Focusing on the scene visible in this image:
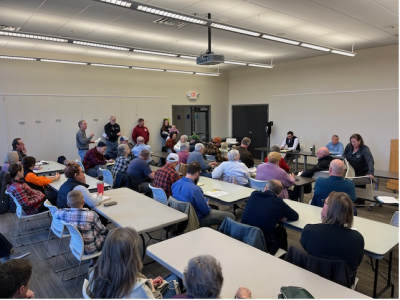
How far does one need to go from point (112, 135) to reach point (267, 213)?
23.7 ft

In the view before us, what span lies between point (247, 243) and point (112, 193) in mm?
2258

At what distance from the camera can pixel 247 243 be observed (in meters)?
2.43

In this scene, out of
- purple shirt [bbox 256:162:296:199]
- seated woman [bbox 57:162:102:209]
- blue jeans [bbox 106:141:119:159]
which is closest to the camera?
seated woman [bbox 57:162:102:209]

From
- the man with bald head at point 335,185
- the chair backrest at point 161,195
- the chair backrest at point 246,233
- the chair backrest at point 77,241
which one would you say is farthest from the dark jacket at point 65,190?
the man with bald head at point 335,185

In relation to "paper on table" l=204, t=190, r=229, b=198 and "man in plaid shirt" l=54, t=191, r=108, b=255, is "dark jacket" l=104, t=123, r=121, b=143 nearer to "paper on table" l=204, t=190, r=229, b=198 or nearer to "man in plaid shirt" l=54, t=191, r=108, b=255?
"paper on table" l=204, t=190, r=229, b=198

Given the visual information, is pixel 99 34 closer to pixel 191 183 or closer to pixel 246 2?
pixel 246 2

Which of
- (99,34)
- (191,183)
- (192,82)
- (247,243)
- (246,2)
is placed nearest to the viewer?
(247,243)

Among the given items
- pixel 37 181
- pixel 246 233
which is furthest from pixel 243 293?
pixel 37 181

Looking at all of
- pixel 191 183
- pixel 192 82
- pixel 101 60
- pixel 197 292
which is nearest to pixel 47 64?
pixel 101 60

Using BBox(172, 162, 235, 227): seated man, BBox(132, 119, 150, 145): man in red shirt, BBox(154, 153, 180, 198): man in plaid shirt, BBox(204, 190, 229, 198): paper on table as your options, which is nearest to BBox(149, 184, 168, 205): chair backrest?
BBox(154, 153, 180, 198): man in plaid shirt

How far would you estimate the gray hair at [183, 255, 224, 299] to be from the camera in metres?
1.47

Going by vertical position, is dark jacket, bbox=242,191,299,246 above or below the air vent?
below

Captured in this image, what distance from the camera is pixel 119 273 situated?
1.62 m

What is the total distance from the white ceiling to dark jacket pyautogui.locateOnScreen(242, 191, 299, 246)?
3.25 m
